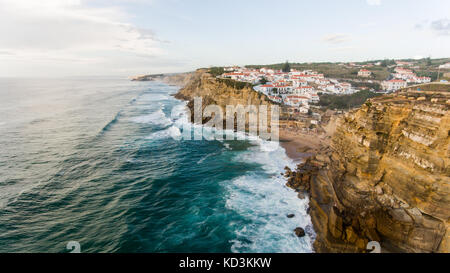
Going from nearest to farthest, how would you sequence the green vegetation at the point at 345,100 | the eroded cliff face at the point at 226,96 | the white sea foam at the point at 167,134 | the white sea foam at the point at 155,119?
1. the white sea foam at the point at 167,134
2. the eroded cliff face at the point at 226,96
3. the white sea foam at the point at 155,119
4. the green vegetation at the point at 345,100

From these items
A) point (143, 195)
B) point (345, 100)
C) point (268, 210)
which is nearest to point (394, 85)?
point (345, 100)

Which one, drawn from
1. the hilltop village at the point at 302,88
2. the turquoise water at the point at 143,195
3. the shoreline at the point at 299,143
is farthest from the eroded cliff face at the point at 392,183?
the hilltop village at the point at 302,88

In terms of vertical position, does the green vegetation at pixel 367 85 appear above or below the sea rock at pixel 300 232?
above

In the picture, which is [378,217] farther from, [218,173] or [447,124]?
[218,173]

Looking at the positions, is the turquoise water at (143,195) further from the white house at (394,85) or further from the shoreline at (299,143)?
the white house at (394,85)

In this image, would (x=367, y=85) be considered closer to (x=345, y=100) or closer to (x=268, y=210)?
(x=345, y=100)

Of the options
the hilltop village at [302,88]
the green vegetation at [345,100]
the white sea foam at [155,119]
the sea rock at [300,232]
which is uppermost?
the hilltop village at [302,88]

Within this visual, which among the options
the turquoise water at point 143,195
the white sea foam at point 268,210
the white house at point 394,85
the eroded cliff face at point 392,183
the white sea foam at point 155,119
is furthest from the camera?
the white house at point 394,85
